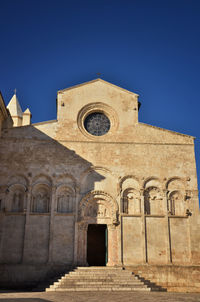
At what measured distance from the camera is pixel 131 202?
18578 millimetres

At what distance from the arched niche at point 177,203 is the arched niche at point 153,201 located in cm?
49

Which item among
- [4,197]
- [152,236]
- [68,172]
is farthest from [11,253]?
[152,236]

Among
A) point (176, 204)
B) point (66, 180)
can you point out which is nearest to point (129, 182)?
point (176, 204)

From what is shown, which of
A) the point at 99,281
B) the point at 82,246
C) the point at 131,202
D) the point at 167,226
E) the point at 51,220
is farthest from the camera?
the point at 131,202

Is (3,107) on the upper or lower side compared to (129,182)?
upper

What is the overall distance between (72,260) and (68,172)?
4347 millimetres

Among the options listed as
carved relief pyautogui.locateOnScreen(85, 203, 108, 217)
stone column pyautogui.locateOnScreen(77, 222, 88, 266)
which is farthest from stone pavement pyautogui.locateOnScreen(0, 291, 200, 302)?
carved relief pyautogui.locateOnScreen(85, 203, 108, 217)

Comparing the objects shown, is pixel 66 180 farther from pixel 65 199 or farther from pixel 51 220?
pixel 51 220

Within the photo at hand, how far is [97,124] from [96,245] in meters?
7.19

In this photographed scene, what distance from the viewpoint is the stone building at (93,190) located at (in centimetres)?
1734

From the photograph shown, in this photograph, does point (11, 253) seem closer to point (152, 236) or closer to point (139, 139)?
point (152, 236)

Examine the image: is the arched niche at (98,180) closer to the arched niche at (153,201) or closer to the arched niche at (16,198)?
the arched niche at (153,201)

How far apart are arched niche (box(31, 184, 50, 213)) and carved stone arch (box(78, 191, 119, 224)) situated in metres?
1.73

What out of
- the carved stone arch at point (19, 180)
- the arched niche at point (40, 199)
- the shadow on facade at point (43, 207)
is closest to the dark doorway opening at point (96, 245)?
the shadow on facade at point (43, 207)
